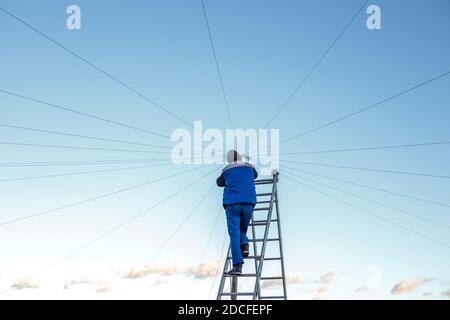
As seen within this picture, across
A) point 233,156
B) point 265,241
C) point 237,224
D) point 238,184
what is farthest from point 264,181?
point 237,224

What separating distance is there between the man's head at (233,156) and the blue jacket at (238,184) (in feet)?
0.61

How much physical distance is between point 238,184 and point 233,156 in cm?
61

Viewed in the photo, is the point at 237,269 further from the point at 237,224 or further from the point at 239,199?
the point at 239,199

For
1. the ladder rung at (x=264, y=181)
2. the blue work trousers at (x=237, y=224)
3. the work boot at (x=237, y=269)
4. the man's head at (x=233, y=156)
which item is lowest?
the work boot at (x=237, y=269)

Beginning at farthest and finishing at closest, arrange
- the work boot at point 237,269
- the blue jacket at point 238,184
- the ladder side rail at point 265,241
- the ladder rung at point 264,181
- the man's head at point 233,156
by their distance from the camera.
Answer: the ladder rung at point 264,181
the man's head at point 233,156
the blue jacket at point 238,184
the ladder side rail at point 265,241
the work boot at point 237,269

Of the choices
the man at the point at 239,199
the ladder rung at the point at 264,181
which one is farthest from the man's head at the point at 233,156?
the ladder rung at the point at 264,181

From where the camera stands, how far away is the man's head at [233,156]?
21.6 feet

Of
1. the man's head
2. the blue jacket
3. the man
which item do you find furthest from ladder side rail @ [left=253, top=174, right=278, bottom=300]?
the man's head

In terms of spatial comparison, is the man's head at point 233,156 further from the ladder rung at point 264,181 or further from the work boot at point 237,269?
the ladder rung at point 264,181

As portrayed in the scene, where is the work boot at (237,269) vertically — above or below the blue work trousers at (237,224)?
below

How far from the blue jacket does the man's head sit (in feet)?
0.61

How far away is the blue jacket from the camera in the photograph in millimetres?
6238
